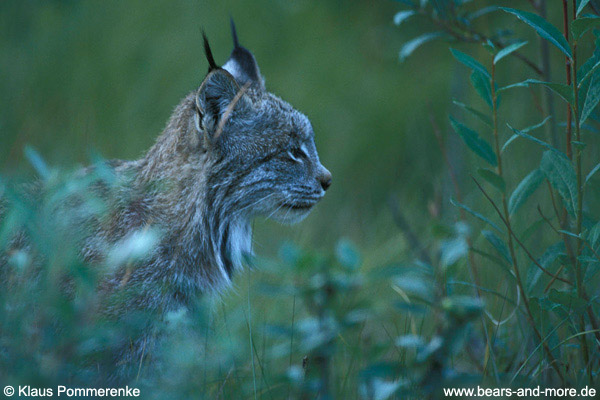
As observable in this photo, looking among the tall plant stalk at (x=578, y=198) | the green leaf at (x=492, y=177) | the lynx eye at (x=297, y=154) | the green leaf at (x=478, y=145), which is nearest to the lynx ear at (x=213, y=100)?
the lynx eye at (x=297, y=154)

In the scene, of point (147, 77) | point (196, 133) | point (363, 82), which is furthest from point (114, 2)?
point (196, 133)

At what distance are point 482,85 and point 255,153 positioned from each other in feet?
4.83

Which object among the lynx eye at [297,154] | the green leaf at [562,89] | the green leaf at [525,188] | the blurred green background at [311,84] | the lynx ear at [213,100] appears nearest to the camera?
the green leaf at [562,89]

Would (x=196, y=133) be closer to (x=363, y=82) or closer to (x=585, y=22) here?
(x=585, y=22)

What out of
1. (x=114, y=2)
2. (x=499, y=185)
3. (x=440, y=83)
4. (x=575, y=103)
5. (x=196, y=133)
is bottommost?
(x=499, y=185)

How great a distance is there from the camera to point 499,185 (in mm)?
2490

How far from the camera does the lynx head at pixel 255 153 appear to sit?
11.2 feet

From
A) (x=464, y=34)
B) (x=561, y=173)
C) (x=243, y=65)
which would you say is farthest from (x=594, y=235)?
(x=243, y=65)

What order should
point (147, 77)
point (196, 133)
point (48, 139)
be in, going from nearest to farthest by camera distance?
point (196, 133) < point (48, 139) < point (147, 77)

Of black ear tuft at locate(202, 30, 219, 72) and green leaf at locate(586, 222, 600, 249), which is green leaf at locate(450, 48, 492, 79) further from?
black ear tuft at locate(202, 30, 219, 72)

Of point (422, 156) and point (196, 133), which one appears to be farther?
point (422, 156)

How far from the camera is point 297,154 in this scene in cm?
383

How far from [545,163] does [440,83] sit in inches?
273

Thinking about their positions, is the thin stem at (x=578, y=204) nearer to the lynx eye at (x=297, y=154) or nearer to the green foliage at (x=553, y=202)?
the green foliage at (x=553, y=202)
